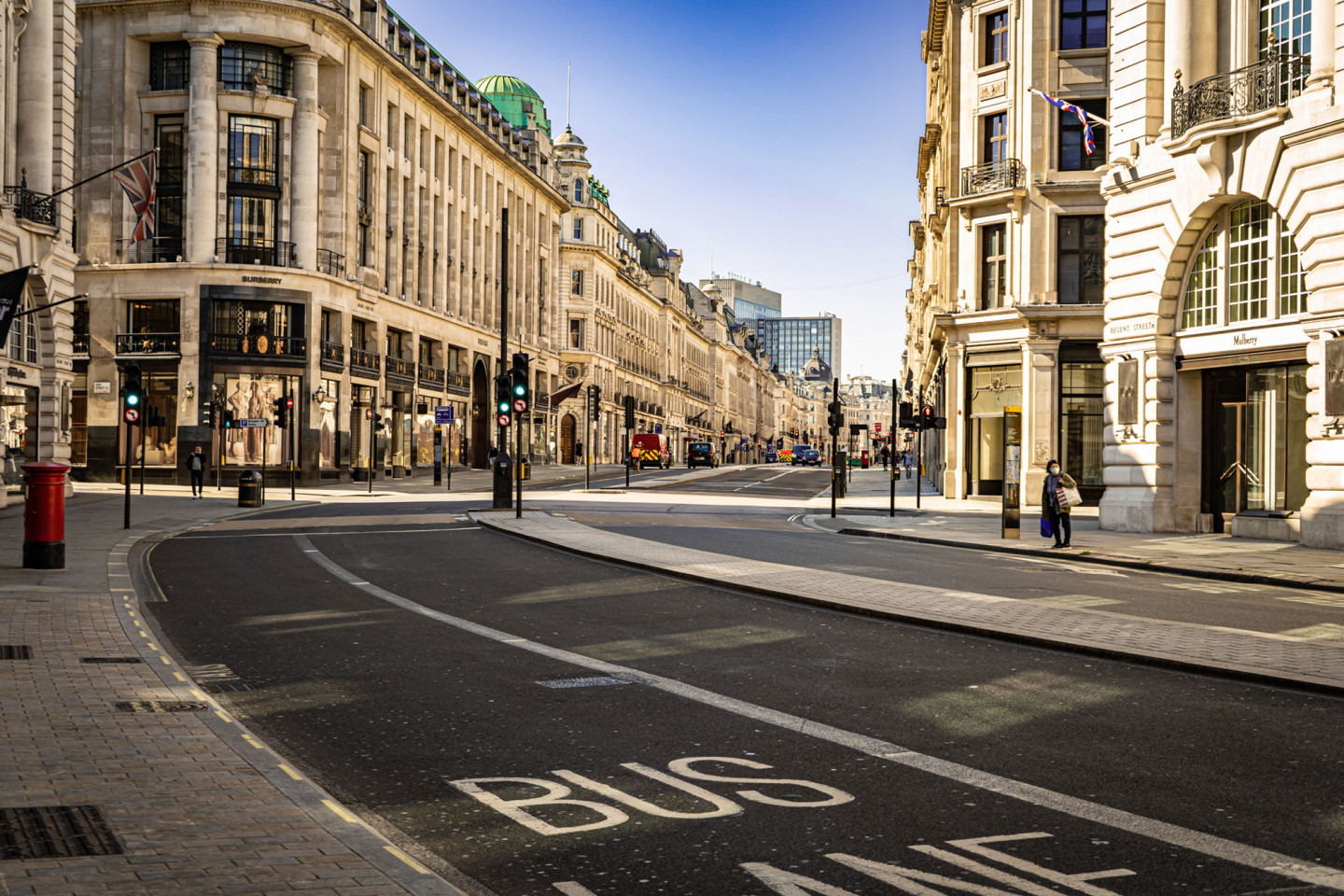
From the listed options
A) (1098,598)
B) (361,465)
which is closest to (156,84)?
(361,465)

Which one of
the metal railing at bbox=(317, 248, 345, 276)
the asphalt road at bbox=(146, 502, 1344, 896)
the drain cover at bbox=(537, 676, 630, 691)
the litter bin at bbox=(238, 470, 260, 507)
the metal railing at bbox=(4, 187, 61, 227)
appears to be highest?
the metal railing at bbox=(317, 248, 345, 276)

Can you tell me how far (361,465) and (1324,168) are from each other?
44.0 meters

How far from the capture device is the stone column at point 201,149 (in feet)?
164

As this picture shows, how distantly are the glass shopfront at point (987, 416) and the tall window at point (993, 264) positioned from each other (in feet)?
6.19

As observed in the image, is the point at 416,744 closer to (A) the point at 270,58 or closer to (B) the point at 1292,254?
(B) the point at 1292,254

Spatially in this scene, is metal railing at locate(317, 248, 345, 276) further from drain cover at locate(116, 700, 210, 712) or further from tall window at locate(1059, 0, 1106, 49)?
drain cover at locate(116, 700, 210, 712)

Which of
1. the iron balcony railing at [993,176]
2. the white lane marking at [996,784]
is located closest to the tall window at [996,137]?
the iron balcony railing at [993,176]

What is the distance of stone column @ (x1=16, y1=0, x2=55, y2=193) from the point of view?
30516 millimetres

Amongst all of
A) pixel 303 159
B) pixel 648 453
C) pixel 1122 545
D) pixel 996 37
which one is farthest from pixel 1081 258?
pixel 648 453

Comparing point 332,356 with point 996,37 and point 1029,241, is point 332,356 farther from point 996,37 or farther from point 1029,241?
point 1029,241

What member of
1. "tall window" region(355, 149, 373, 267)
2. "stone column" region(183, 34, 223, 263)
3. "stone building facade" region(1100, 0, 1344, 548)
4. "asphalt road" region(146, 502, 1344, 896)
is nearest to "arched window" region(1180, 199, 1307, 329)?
"stone building facade" region(1100, 0, 1344, 548)

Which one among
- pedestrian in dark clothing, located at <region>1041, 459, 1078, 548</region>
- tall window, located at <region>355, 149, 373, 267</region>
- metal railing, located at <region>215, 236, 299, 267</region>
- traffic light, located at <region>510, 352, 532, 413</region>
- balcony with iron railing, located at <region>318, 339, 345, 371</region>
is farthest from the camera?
tall window, located at <region>355, 149, 373, 267</region>

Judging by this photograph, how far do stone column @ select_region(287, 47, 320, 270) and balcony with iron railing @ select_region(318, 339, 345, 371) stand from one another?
3435 millimetres

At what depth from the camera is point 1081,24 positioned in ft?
121
